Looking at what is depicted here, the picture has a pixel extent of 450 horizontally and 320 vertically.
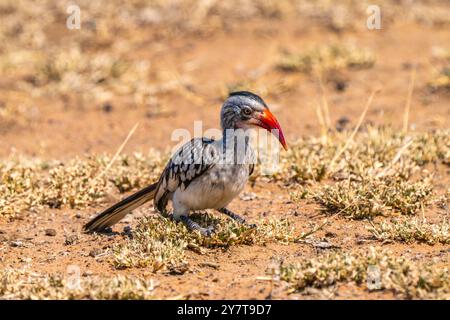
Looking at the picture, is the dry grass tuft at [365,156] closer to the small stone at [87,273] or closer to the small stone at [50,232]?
the small stone at [50,232]

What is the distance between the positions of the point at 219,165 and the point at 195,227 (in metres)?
0.55

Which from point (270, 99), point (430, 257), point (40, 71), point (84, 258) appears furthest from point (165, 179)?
point (40, 71)

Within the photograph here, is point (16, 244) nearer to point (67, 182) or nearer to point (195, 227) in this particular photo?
point (67, 182)

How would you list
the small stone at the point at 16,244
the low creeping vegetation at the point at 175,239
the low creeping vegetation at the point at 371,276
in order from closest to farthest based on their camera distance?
the low creeping vegetation at the point at 371,276 < the low creeping vegetation at the point at 175,239 < the small stone at the point at 16,244

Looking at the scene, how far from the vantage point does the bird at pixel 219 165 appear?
6145 mm

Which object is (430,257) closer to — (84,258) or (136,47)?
(84,258)

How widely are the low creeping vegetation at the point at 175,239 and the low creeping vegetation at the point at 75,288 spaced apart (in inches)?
12.5

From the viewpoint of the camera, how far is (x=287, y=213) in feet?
23.2

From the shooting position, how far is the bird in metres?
6.14

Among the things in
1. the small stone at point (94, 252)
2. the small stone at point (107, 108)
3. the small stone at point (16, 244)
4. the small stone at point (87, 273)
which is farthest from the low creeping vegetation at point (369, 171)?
the small stone at point (107, 108)

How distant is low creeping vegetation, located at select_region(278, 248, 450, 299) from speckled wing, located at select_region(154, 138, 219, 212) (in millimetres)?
1169

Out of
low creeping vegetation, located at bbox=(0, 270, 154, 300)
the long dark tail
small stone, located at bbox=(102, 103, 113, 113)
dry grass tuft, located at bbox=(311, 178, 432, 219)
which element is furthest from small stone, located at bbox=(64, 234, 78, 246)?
small stone, located at bbox=(102, 103, 113, 113)

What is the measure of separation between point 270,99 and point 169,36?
3.07 meters

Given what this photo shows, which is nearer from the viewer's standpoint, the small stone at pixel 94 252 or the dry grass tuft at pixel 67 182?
the small stone at pixel 94 252
